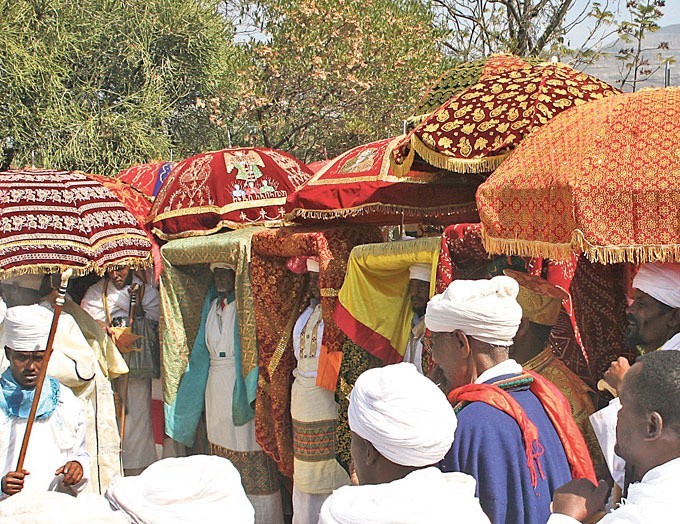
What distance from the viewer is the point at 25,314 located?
16.5ft

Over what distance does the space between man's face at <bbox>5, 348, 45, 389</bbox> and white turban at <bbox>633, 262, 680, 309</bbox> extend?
2949mm

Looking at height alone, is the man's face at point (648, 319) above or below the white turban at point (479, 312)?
below

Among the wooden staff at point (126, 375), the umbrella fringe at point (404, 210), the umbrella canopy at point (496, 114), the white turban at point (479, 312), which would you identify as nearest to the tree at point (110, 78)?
the wooden staff at point (126, 375)

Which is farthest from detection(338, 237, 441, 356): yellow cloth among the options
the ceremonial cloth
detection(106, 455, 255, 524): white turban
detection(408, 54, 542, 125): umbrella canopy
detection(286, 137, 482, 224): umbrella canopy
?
detection(106, 455, 255, 524): white turban

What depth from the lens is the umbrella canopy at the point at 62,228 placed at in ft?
19.1

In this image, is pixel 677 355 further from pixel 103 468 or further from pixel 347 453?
pixel 103 468

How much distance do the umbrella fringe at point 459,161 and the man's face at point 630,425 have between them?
79.1 inches

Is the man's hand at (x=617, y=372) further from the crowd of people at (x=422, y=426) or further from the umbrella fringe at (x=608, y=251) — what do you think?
the umbrella fringe at (x=608, y=251)

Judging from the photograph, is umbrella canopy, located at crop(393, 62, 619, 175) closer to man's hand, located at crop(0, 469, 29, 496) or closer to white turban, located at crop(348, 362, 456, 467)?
white turban, located at crop(348, 362, 456, 467)

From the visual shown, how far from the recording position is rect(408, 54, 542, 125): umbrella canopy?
5.34m

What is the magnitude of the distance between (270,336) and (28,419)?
2.30 m

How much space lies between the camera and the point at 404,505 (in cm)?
216

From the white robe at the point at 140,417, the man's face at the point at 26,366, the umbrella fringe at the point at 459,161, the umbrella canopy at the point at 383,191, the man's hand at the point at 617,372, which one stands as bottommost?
the white robe at the point at 140,417

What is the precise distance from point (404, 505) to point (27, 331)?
331 cm
